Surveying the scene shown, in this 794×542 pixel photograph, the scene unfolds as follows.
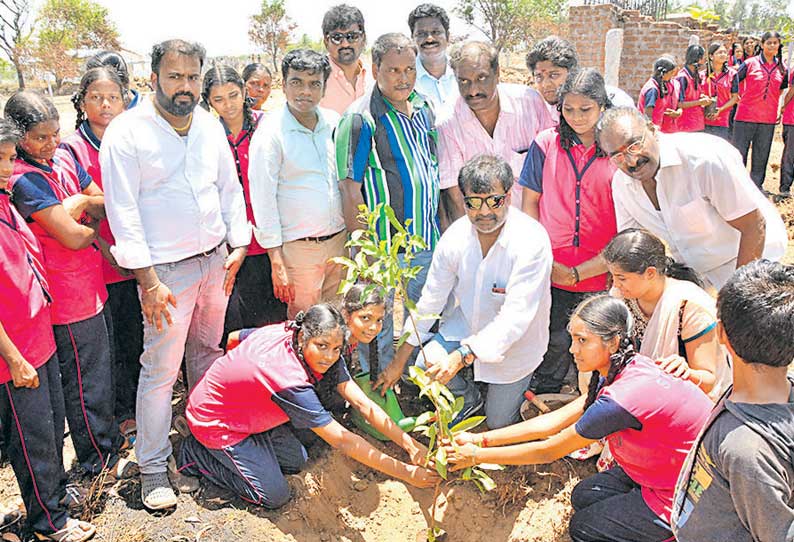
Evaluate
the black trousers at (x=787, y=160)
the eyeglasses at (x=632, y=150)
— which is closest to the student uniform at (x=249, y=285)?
the eyeglasses at (x=632, y=150)

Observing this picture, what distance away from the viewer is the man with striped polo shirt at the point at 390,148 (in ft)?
11.5

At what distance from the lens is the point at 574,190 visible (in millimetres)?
3545

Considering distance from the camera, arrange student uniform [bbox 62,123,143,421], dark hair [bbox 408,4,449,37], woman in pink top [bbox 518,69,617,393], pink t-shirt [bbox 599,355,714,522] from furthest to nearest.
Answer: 1. dark hair [bbox 408,4,449,37]
2. woman in pink top [bbox 518,69,617,393]
3. student uniform [bbox 62,123,143,421]
4. pink t-shirt [bbox 599,355,714,522]

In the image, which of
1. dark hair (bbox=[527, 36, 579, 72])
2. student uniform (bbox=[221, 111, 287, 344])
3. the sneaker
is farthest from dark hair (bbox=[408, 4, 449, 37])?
the sneaker

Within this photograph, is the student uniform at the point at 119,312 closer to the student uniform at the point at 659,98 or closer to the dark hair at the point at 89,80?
the dark hair at the point at 89,80

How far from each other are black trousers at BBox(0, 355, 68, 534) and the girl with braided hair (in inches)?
47.6

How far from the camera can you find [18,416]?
2.65 metres

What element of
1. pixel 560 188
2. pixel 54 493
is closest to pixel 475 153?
pixel 560 188

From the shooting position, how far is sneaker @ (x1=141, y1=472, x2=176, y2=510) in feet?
10.3

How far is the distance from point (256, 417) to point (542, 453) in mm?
1444

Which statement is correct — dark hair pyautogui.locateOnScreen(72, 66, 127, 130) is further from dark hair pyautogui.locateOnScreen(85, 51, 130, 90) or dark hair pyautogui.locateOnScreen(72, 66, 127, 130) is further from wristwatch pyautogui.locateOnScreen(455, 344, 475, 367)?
wristwatch pyautogui.locateOnScreen(455, 344, 475, 367)

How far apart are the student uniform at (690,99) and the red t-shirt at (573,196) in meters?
6.03

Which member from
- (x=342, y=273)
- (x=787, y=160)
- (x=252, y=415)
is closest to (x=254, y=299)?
(x=342, y=273)

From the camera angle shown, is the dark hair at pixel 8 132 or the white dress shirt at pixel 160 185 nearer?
the dark hair at pixel 8 132
